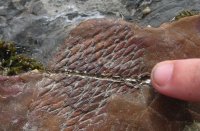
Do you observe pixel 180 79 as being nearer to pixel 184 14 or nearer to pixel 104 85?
pixel 104 85

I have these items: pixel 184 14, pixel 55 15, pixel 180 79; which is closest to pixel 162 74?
pixel 180 79

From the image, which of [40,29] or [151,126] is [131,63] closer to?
[151,126]

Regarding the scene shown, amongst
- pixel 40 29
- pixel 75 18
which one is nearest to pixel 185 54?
pixel 75 18

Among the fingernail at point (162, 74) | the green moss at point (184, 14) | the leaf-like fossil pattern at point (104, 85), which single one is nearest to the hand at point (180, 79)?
the fingernail at point (162, 74)

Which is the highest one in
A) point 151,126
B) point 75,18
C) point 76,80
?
point 75,18

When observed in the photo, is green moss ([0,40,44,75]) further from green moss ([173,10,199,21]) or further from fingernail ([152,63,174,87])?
green moss ([173,10,199,21])

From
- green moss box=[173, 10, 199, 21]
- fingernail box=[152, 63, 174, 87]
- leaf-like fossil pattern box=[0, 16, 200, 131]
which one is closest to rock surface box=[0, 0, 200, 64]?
green moss box=[173, 10, 199, 21]
